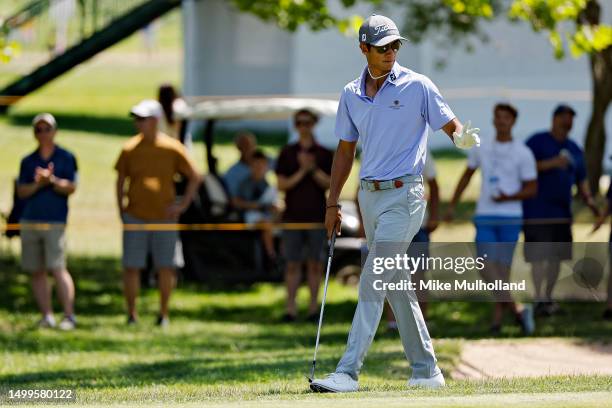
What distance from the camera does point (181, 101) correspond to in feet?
51.3

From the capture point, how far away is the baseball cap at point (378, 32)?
7949 millimetres

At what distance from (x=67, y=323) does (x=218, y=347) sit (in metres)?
Result: 1.73

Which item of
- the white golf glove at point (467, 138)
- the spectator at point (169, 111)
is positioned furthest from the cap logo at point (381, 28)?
the spectator at point (169, 111)

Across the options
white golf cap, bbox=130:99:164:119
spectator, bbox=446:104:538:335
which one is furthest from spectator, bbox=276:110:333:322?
spectator, bbox=446:104:538:335

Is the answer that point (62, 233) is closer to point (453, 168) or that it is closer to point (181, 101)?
point (181, 101)

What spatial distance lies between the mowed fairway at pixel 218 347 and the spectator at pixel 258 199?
0.77 meters

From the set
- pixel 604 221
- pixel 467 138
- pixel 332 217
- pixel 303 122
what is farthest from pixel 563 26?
pixel 467 138

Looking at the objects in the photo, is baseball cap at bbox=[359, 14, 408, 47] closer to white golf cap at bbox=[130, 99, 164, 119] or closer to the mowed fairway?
the mowed fairway

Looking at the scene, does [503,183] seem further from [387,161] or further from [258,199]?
[387,161]

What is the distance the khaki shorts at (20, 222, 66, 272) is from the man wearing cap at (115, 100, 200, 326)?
1.94ft

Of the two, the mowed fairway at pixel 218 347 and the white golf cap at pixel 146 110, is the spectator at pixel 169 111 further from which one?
Answer: the white golf cap at pixel 146 110

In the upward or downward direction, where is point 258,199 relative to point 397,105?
downward

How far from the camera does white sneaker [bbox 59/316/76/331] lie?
13.1 meters

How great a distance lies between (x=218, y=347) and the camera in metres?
12.2
